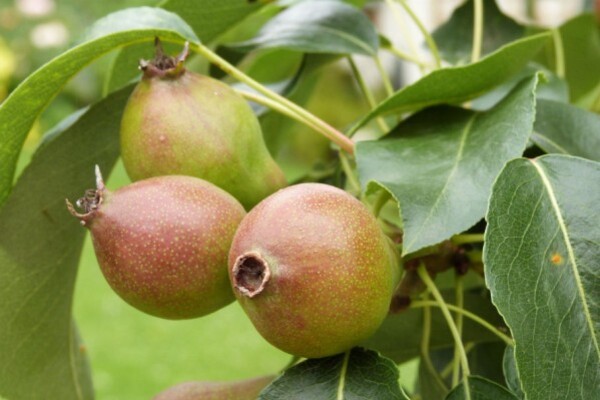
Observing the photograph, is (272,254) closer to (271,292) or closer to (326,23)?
(271,292)

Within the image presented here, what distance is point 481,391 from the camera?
52 cm

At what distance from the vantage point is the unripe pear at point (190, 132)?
0.53m

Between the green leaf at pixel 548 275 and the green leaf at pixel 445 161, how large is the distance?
0.08ft

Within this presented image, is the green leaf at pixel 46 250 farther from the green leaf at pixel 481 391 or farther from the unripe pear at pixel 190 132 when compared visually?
the green leaf at pixel 481 391

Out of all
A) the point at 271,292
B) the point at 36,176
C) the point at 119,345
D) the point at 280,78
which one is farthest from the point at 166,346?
the point at 271,292

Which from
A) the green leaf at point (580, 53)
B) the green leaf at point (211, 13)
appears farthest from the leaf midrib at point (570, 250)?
the green leaf at point (580, 53)

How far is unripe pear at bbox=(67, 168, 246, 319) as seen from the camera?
48cm

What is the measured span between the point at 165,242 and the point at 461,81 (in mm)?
→ 228

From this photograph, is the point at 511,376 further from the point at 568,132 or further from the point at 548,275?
the point at 568,132

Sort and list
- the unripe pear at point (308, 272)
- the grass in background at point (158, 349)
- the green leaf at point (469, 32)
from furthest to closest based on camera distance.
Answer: the grass in background at point (158, 349), the green leaf at point (469, 32), the unripe pear at point (308, 272)

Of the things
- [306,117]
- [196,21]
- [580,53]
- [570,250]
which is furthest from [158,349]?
[570,250]

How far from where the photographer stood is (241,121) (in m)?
0.55

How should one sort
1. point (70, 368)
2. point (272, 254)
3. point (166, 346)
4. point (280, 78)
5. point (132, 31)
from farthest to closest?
1. point (166, 346)
2. point (280, 78)
3. point (70, 368)
4. point (132, 31)
5. point (272, 254)

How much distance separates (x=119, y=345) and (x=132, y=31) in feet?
7.63
